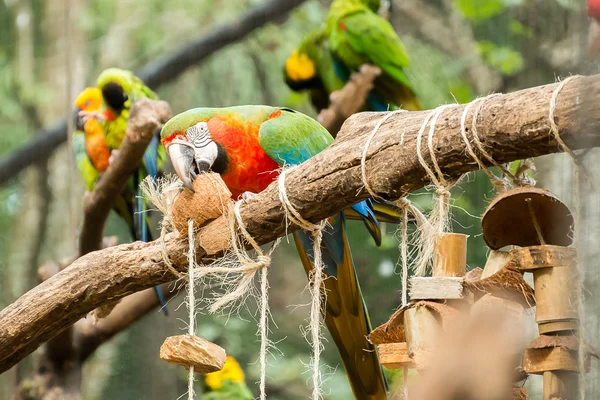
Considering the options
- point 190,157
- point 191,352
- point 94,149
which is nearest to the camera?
point 191,352

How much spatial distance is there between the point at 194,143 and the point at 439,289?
600 mm

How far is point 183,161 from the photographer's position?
3.87 ft

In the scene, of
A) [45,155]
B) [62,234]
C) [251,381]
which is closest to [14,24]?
[45,155]

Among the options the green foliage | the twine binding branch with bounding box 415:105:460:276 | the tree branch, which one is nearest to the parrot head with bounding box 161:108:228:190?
the twine binding branch with bounding box 415:105:460:276

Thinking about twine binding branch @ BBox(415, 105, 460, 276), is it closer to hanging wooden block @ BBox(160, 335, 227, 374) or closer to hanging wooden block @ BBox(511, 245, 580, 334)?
hanging wooden block @ BBox(511, 245, 580, 334)

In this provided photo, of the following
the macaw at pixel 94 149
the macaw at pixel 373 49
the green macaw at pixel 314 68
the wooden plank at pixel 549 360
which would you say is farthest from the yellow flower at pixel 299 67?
the wooden plank at pixel 549 360

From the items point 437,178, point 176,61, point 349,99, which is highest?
point 176,61

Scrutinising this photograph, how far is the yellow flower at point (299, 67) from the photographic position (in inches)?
103

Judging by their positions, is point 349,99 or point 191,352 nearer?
point 191,352

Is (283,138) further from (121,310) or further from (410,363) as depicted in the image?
(121,310)

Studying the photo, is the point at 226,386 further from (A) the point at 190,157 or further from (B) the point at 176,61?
(B) the point at 176,61

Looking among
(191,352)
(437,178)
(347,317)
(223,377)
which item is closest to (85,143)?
(223,377)

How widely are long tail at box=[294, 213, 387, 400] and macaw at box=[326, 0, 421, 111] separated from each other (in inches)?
46.1

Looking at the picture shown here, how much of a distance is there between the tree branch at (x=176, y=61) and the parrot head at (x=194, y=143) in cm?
161
